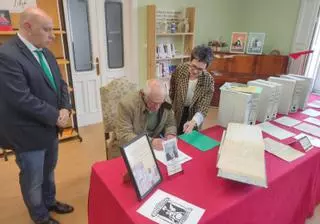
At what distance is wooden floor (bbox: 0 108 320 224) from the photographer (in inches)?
76.4

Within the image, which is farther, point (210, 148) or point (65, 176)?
point (65, 176)

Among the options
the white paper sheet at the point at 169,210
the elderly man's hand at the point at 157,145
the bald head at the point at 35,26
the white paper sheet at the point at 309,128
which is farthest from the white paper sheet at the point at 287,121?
the bald head at the point at 35,26

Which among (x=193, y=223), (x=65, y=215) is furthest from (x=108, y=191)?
(x=65, y=215)

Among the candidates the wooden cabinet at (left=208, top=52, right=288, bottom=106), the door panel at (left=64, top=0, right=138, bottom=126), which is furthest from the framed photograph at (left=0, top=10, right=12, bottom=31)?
the wooden cabinet at (left=208, top=52, right=288, bottom=106)

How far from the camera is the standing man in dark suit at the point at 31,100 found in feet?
4.51

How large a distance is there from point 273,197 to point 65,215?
165 centimetres

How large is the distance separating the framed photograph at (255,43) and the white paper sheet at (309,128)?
8.86ft

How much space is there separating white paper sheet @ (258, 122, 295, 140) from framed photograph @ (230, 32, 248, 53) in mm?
2874

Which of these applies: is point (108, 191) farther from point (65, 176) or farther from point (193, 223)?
point (65, 176)

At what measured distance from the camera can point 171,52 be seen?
3945 millimetres

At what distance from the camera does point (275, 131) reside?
1.83 meters

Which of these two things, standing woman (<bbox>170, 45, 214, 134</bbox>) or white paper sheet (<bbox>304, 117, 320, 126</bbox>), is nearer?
standing woman (<bbox>170, 45, 214, 134</bbox>)

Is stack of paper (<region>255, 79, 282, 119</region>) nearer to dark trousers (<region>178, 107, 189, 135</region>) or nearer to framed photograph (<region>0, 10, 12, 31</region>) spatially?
dark trousers (<region>178, 107, 189, 135</region>)

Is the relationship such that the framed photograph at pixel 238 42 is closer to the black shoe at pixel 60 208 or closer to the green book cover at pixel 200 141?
the green book cover at pixel 200 141
